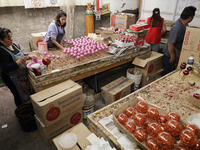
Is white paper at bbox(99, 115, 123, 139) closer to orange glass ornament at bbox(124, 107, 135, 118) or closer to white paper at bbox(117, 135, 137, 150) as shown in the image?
white paper at bbox(117, 135, 137, 150)

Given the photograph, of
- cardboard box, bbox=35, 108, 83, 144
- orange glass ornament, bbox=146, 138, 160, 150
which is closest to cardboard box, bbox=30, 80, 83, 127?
cardboard box, bbox=35, 108, 83, 144

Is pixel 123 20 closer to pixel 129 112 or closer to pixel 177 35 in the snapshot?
pixel 177 35

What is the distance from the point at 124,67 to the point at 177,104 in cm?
183

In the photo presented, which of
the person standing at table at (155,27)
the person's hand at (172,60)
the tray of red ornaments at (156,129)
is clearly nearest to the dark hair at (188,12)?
the person's hand at (172,60)

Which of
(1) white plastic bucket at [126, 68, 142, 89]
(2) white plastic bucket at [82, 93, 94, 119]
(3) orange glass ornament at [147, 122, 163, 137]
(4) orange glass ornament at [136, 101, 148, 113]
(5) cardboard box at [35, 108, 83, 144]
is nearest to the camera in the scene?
(3) orange glass ornament at [147, 122, 163, 137]

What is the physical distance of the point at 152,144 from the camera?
961 millimetres

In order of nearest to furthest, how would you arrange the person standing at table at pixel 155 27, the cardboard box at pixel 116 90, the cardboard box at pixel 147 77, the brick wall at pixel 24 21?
the cardboard box at pixel 116 90 < the cardboard box at pixel 147 77 < the person standing at table at pixel 155 27 < the brick wall at pixel 24 21

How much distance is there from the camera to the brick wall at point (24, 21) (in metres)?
3.56

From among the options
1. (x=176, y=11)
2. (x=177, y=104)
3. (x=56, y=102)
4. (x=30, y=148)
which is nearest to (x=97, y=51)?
(x=56, y=102)

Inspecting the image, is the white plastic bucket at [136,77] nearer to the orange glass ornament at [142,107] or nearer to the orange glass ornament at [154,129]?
the orange glass ornament at [142,107]

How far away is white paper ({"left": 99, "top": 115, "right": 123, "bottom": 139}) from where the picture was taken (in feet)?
3.85

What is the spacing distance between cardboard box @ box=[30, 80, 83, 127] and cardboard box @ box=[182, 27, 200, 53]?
5.89 ft

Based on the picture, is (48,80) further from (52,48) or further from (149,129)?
(149,129)

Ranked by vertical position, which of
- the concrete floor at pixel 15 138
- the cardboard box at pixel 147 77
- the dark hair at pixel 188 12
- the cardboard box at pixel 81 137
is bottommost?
the concrete floor at pixel 15 138
